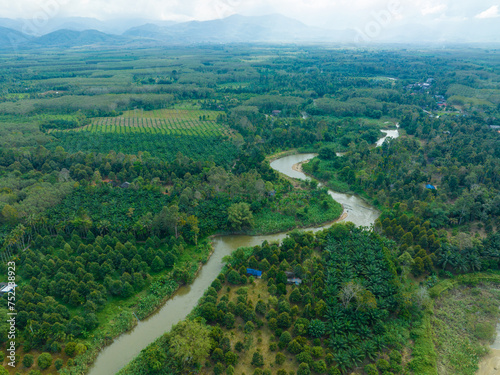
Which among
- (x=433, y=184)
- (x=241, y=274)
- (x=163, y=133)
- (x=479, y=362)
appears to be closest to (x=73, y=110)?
(x=163, y=133)

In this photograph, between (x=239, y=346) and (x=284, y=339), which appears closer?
(x=239, y=346)

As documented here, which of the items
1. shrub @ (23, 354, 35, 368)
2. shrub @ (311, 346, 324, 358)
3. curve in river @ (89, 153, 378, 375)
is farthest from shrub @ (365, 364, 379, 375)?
shrub @ (23, 354, 35, 368)

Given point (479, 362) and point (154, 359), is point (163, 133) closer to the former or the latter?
point (154, 359)

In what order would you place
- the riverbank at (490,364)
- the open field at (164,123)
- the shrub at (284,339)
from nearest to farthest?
the riverbank at (490,364), the shrub at (284,339), the open field at (164,123)

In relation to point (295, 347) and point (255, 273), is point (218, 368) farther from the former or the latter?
point (255, 273)

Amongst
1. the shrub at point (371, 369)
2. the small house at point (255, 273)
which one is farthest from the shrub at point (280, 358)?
the small house at point (255, 273)

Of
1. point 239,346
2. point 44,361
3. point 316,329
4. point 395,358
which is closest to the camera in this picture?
point 44,361

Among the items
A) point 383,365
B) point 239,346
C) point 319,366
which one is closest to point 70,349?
point 239,346

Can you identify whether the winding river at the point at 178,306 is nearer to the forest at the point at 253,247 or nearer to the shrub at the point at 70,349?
the forest at the point at 253,247
